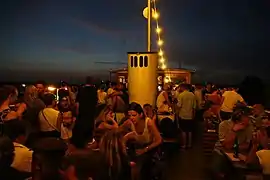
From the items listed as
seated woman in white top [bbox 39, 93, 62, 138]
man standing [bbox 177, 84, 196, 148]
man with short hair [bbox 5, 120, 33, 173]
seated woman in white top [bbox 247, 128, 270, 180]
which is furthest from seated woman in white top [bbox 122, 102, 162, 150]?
man standing [bbox 177, 84, 196, 148]

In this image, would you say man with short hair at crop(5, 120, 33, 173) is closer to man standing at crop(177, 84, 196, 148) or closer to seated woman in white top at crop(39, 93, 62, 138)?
seated woman in white top at crop(39, 93, 62, 138)

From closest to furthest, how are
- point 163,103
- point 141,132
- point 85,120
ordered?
point 85,120 < point 141,132 < point 163,103

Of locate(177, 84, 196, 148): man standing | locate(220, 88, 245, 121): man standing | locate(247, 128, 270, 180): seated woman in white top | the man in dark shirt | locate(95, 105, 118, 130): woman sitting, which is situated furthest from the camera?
locate(177, 84, 196, 148): man standing

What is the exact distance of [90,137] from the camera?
494cm

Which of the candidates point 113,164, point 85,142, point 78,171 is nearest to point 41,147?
point 78,171

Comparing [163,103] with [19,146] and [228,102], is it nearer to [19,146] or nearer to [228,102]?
[228,102]

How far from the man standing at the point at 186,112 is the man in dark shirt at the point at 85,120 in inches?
136

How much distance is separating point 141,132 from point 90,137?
63.9 inches

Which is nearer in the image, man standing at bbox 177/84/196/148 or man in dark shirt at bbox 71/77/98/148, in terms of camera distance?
man in dark shirt at bbox 71/77/98/148

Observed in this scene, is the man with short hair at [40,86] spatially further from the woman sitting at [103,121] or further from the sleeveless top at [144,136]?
the sleeveless top at [144,136]

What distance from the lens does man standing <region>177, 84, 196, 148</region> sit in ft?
33.8

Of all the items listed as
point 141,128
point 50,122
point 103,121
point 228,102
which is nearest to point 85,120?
point 50,122

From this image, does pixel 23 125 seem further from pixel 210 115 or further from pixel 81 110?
pixel 210 115

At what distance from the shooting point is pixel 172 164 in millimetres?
8492
